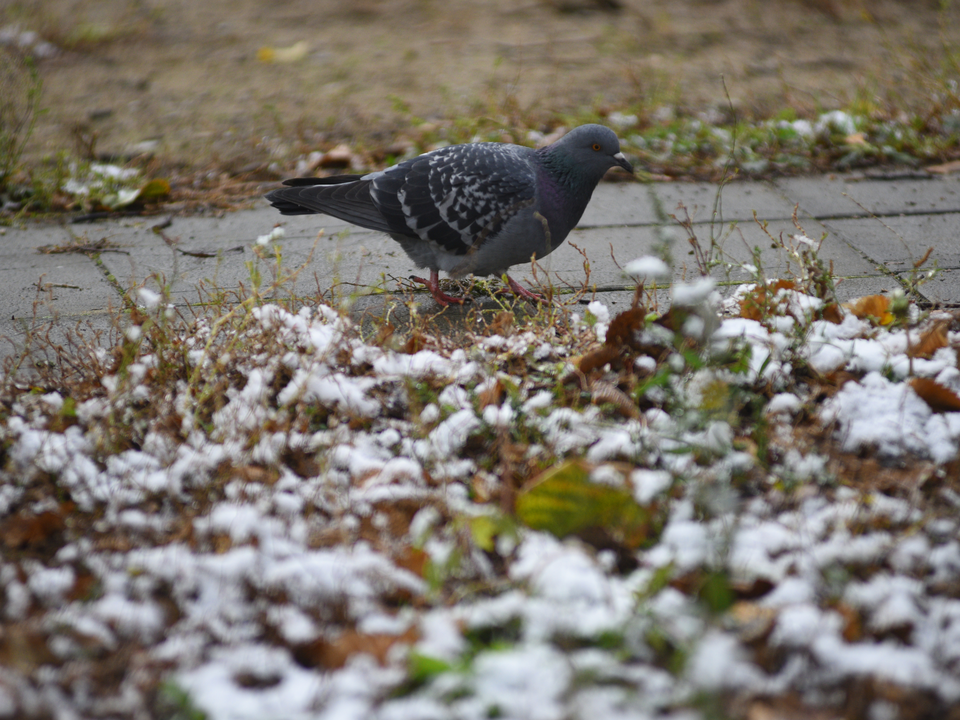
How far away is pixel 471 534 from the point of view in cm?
179

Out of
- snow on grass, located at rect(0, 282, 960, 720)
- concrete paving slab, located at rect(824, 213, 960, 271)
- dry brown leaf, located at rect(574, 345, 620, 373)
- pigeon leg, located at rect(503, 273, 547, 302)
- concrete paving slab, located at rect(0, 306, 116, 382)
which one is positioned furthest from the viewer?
concrete paving slab, located at rect(824, 213, 960, 271)

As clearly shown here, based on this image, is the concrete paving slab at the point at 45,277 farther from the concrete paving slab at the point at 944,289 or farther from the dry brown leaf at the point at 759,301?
the concrete paving slab at the point at 944,289

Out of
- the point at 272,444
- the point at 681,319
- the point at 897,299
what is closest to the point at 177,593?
the point at 272,444

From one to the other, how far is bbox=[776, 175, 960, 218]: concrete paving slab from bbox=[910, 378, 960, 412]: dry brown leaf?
201 cm

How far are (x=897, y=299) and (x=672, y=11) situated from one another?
7.13m

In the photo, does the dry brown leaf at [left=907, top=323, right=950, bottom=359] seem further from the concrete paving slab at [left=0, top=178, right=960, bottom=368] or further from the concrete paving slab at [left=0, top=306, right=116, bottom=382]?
the concrete paving slab at [left=0, top=306, right=116, bottom=382]

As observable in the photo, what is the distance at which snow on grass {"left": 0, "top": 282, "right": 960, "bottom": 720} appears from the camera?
4.78 ft

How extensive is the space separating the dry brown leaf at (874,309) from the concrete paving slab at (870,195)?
1.46 m

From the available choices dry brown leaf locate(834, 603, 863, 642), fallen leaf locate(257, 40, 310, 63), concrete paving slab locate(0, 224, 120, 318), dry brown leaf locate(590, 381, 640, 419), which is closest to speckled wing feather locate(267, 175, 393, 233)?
concrete paving slab locate(0, 224, 120, 318)

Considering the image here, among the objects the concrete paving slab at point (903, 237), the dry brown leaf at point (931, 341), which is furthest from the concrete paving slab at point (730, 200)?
the dry brown leaf at point (931, 341)

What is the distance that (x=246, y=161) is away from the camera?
4.97 metres

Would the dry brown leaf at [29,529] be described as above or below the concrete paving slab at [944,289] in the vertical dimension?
above

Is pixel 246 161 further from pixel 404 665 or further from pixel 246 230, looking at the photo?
pixel 404 665

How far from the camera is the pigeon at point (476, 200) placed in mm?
3180
